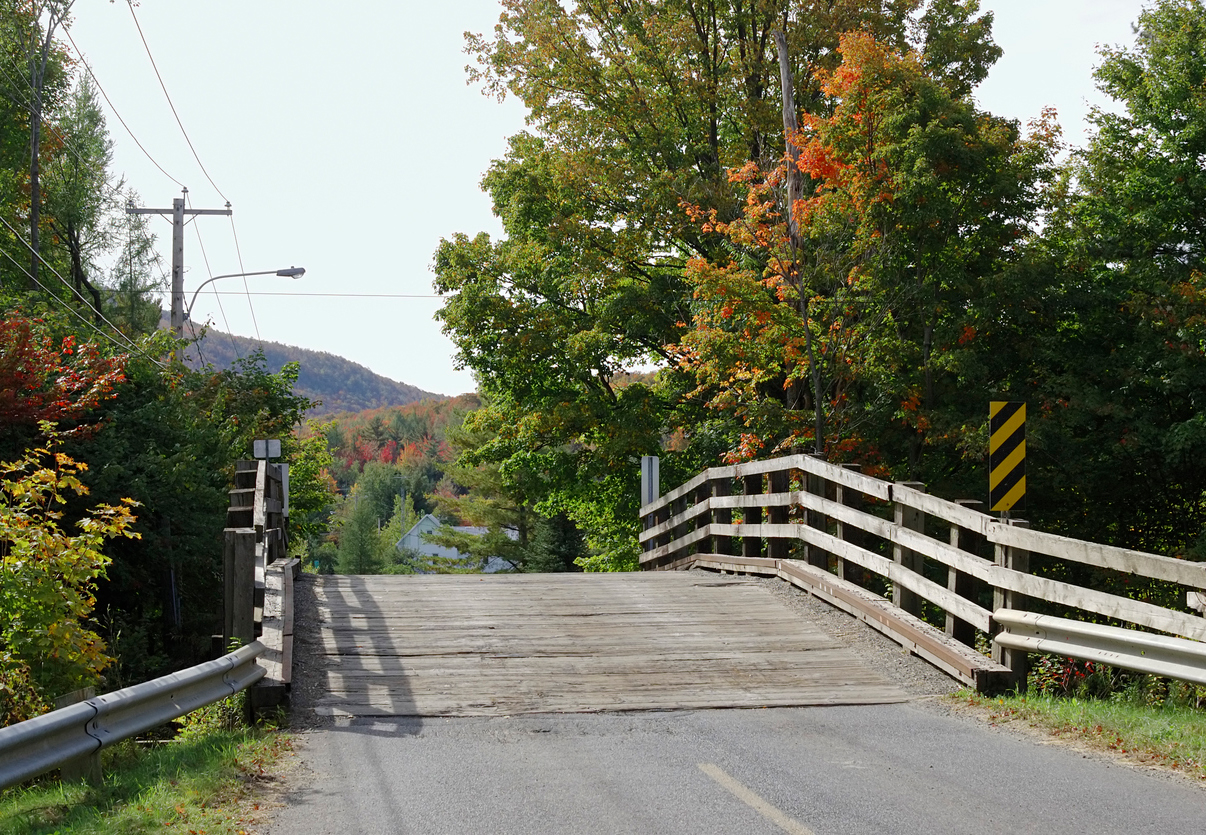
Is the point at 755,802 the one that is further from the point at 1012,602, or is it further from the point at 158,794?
the point at 1012,602

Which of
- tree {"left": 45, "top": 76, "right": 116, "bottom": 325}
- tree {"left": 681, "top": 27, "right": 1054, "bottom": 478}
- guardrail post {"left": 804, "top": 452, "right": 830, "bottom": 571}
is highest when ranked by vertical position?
tree {"left": 45, "top": 76, "right": 116, "bottom": 325}

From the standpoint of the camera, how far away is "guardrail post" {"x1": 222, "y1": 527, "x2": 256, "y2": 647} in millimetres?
8328

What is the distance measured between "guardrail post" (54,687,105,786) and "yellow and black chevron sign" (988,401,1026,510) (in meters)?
6.38

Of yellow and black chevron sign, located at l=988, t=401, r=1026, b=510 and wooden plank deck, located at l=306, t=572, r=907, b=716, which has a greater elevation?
yellow and black chevron sign, located at l=988, t=401, r=1026, b=510

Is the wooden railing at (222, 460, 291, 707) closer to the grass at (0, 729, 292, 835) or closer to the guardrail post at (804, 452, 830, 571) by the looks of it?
the grass at (0, 729, 292, 835)

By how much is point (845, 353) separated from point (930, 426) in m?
2.24

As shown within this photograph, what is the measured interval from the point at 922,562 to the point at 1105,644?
7.77 ft

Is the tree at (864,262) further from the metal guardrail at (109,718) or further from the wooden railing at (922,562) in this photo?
the metal guardrail at (109,718)

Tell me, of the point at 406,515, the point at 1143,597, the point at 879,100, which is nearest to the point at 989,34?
the point at 879,100

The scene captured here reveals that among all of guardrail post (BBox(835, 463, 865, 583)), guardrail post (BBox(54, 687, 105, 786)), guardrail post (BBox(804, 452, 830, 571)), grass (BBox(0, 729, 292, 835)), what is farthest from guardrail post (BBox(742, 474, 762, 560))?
guardrail post (BBox(54, 687, 105, 786))

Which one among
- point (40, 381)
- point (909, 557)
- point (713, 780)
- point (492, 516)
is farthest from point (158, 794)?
point (492, 516)

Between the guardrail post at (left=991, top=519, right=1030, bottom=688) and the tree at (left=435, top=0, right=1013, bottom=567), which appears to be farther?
the tree at (left=435, top=0, right=1013, bottom=567)

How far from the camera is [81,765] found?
5211 mm

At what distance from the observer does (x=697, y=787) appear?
5480 mm
